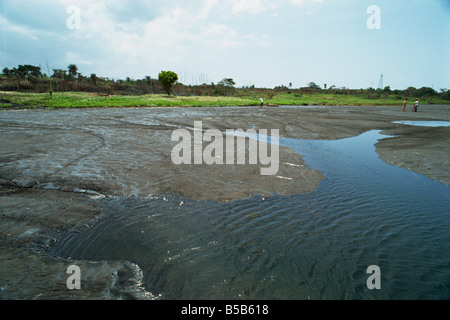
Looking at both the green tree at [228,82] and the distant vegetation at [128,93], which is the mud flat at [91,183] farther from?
the green tree at [228,82]

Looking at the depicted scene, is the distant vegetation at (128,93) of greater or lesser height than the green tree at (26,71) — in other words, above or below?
below

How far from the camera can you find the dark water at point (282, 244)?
2.93 metres

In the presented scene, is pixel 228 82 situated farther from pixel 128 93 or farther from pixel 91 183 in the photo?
pixel 91 183

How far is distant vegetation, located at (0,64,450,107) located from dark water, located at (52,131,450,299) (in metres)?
30.6

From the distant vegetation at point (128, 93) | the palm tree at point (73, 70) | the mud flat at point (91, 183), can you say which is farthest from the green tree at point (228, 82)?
the mud flat at point (91, 183)

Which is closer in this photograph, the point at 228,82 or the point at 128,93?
the point at 128,93

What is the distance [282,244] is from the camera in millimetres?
3775

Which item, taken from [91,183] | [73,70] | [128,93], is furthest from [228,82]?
[91,183]

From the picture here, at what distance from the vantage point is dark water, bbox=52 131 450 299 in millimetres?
2932

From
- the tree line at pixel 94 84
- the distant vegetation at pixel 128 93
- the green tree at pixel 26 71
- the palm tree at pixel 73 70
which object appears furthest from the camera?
the palm tree at pixel 73 70

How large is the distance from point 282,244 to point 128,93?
56.5 metres

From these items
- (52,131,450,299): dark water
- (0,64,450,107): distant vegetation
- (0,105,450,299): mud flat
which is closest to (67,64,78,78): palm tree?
(0,64,450,107): distant vegetation

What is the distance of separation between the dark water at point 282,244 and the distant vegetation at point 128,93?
30572 mm
